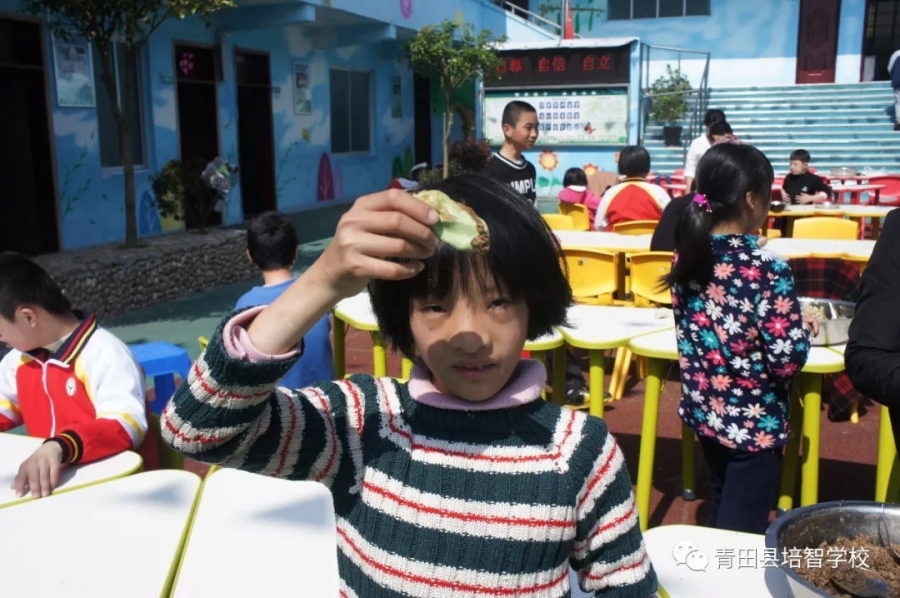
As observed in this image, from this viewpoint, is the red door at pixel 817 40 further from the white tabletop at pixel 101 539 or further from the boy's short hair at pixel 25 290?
the white tabletop at pixel 101 539

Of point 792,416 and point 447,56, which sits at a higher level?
point 447,56

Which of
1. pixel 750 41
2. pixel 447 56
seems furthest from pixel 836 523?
pixel 750 41

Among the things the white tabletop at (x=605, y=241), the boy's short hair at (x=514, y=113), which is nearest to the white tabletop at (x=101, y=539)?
the white tabletop at (x=605, y=241)

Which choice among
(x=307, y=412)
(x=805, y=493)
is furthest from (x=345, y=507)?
(x=805, y=493)

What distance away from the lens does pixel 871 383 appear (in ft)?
5.75

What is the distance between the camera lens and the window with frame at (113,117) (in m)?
8.69

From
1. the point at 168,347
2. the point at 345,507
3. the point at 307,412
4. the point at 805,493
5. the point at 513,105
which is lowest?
the point at 805,493

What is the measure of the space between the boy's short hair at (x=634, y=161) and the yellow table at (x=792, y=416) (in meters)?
2.62

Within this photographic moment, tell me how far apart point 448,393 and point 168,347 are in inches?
122

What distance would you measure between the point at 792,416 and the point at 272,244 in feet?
6.99

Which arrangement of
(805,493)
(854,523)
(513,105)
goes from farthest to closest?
(513,105) → (805,493) → (854,523)

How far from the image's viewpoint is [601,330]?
3.22 meters

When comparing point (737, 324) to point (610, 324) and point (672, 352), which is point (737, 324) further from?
point (610, 324)

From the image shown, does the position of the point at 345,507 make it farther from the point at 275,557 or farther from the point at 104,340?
the point at 104,340
